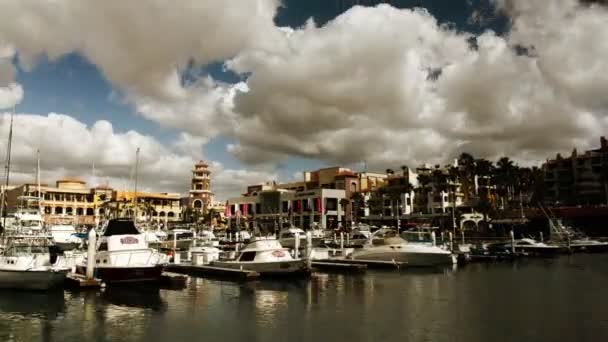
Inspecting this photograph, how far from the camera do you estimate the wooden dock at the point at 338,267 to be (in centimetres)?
5088

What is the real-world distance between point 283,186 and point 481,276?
13075 centimetres

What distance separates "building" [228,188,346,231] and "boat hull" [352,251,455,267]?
3033 inches

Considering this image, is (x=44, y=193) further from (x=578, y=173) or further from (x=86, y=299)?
(x=578, y=173)

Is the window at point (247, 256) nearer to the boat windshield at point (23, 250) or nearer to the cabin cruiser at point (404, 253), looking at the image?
the cabin cruiser at point (404, 253)

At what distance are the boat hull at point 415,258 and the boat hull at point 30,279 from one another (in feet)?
110

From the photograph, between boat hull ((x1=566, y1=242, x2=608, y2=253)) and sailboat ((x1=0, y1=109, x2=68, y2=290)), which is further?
boat hull ((x1=566, y1=242, x2=608, y2=253))

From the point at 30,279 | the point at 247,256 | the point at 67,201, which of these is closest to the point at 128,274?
the point at 30,279

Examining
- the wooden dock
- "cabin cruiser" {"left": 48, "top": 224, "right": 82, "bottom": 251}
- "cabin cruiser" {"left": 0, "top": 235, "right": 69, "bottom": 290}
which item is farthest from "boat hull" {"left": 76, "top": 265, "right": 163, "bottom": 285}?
"cabin cruiser" {"left": 48, "top": 224, "right": 82, "bottom": 251}

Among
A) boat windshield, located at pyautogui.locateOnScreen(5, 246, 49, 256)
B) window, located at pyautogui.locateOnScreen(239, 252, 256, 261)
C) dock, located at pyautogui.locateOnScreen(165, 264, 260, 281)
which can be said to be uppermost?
boat windshield, located at pyautogui.locateOnScreen(5, 246, 49, 256)

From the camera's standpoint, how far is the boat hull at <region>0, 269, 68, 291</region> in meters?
34.7

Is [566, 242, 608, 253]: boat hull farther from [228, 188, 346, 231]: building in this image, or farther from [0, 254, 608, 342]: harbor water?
[228, 188, 346, 231]: building

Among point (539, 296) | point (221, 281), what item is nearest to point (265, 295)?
point (221, 281)

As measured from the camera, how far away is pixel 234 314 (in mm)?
29094

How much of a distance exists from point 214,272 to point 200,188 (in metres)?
117
